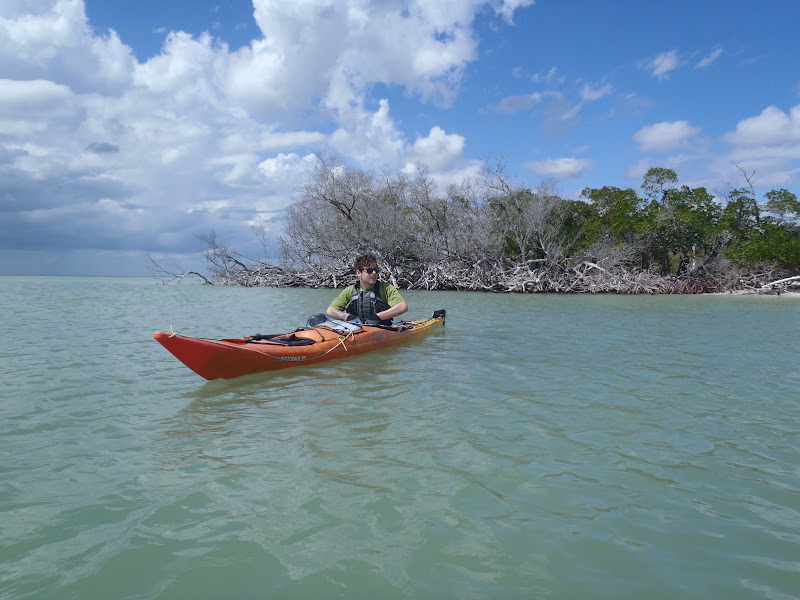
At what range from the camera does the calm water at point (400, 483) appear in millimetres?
2234

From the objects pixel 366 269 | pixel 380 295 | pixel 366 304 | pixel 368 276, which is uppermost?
pixel 366 269

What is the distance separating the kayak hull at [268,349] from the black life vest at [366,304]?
381 mm

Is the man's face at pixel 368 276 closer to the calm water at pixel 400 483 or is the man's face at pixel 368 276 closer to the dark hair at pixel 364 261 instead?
the dark hair at pixel 364 261

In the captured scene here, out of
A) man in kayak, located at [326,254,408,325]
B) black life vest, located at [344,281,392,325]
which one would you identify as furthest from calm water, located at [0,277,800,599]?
black life vest, located at [344,281,392,325]

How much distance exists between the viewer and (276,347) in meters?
6.45

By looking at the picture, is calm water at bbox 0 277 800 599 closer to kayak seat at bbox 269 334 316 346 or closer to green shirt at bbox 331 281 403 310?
kayak seat at bbox 269 334 316 346

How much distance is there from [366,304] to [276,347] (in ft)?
8.01

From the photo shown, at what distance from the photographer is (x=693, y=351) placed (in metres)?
8.30

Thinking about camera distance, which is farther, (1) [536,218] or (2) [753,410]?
(1) [536,218]

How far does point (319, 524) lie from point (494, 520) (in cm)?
95

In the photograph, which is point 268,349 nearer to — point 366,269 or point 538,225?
point 366,269

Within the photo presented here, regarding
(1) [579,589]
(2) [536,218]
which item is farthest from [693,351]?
(2) [536,218]

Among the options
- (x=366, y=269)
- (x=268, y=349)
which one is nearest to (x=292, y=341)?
(x=268, y=349)

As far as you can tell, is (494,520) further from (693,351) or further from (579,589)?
(693,351)
